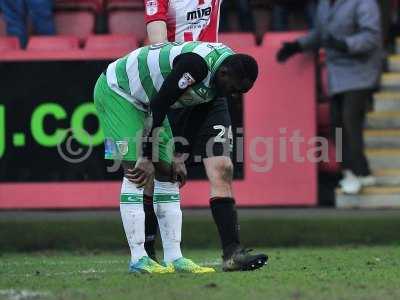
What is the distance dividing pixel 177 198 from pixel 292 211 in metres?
4.08

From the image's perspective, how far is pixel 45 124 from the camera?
1245cm

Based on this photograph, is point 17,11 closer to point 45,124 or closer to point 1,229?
point 45,124

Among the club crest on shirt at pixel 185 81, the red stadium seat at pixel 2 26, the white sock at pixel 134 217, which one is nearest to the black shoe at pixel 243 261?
the white sock at pixel 134 217

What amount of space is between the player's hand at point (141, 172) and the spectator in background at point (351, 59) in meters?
4.52

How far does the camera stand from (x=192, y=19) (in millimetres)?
8828

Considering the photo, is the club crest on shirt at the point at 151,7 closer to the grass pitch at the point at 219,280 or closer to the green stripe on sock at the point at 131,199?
the green stripe on sock at the point at 131,199

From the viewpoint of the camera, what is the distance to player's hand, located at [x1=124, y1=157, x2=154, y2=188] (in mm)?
8070

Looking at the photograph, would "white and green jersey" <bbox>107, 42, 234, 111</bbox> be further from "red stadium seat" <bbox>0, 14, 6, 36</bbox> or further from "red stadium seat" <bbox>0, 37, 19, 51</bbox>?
"red stadium seat" <bbox>0, 14, 6, 36</bbox>

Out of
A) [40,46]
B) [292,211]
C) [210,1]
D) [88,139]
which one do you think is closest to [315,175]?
[292,211]

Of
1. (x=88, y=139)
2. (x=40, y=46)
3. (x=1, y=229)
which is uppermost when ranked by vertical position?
(x=40, y=46)

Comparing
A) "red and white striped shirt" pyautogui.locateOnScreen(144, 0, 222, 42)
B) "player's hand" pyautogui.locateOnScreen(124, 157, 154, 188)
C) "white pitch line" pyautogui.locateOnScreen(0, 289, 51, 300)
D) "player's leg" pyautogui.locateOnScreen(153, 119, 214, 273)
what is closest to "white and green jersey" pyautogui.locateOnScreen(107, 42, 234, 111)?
"player's leg" pyautogui.locateOnScreen(153, 119, 214, 273)

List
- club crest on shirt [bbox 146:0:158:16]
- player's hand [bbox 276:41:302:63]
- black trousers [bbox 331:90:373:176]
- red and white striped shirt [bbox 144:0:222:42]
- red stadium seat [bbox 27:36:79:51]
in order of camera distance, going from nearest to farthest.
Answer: club crest on shirt [bbox 146:0:158:16] < red and white striped shirt [bbox 144:0:222:42] < player's hand [bbox 276:41:302:63] < black trousers [bbox 331:90:373:176] < red stadium seat [bbox 27:36:79:51]

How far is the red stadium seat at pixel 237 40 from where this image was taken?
1247cm

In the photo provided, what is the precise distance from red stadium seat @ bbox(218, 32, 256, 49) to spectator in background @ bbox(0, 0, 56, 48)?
1953 millimetres
